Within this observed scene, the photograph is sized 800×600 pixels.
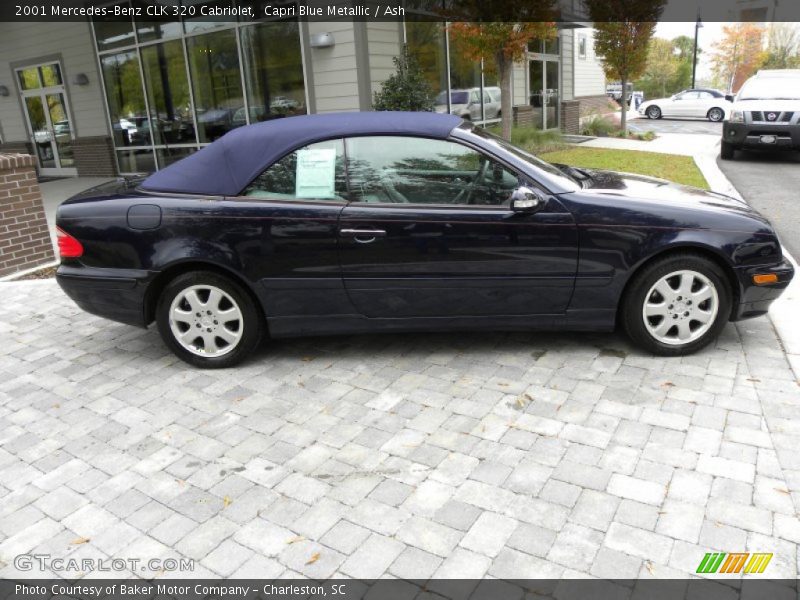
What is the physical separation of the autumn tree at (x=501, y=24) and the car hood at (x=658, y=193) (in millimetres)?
7461

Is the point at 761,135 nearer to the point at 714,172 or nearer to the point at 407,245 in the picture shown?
the point at 714,172

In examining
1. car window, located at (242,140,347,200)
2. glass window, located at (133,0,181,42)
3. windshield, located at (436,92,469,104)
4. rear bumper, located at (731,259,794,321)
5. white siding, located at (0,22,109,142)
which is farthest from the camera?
white siding, located at (0,22,109,142)

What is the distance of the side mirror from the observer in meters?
3.95

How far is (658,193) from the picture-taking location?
431 cm

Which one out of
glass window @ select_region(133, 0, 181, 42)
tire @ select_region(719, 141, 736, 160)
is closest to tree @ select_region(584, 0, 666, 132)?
tire @ select_region(719, 141, 736, 160)

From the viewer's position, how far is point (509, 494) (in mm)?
2936

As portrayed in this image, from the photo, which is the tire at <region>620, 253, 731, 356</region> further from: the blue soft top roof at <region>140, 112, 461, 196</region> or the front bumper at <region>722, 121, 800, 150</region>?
the front bumper at <region>722, 121, 800, 150</region>

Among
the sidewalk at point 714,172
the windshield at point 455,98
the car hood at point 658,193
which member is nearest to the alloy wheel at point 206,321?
the car hood at point 658,193

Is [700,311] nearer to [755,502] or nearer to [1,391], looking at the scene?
[755,502]

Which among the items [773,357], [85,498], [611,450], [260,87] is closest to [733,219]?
[773,357]

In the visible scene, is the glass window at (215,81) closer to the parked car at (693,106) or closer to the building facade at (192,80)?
the building facade at (192,80)

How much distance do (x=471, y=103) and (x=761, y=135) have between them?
19.4 feet

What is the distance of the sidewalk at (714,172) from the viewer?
4.43 metres

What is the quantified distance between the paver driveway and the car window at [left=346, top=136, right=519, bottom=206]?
1.08m
